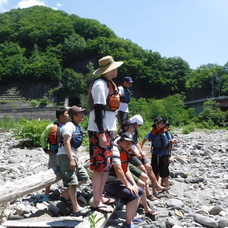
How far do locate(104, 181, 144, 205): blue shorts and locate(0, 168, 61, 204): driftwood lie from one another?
33.5 inches

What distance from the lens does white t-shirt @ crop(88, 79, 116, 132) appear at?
3.59m

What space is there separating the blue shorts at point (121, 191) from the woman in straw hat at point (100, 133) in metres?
0.24

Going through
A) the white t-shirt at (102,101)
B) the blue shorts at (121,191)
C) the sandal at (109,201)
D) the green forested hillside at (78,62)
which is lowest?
the sandal at (109,201)

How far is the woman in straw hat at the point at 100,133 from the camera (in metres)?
3.59

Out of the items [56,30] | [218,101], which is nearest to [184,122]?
[218,101]

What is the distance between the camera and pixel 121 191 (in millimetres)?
3924

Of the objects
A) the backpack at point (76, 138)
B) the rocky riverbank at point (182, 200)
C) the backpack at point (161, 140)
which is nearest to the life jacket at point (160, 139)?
the backpack at point (161, 140)

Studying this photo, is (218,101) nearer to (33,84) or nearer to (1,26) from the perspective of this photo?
(33,84)

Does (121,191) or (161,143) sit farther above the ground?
(161,143)

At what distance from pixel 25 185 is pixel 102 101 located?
154cm

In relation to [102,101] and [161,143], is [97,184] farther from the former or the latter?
[161,143]

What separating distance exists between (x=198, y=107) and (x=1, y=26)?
2792 inches

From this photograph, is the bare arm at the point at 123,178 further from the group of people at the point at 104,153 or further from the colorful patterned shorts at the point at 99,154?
the colorful patterned shorts at the point at 99,154

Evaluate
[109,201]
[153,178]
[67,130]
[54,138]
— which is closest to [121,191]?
[109,201]
